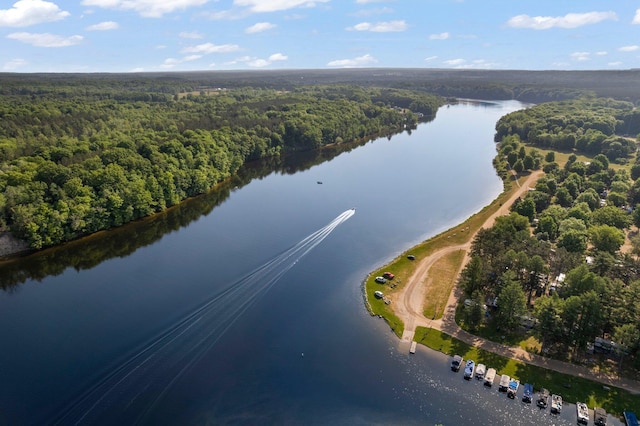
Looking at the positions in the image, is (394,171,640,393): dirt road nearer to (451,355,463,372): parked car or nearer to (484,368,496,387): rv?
(484,368,496,387): rv

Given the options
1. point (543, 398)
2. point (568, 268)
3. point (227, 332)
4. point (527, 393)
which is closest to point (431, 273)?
point (568, 268)

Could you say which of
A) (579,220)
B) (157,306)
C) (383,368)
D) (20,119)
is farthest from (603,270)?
(20,119)

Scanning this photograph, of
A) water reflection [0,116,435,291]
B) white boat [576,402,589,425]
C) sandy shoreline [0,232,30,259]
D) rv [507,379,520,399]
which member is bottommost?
white boat [576,402,589,425]

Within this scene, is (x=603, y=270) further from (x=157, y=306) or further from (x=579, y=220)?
(x=157, y=306)

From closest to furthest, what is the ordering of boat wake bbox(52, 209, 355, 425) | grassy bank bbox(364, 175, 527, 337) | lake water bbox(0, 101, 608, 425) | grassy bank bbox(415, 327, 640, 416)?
boat wake bbox(52, 209, 355, 425) → lake water bbox(0, 101, 608, 425) → grassy bank bbox(415, 327, 640, 416) → grassy bank bbox(364, 175, 527, 337)

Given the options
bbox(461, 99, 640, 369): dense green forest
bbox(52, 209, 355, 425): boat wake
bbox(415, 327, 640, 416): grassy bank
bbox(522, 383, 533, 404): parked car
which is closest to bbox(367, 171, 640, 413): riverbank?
bbox(415, 327, 640, 416): grassy bank
